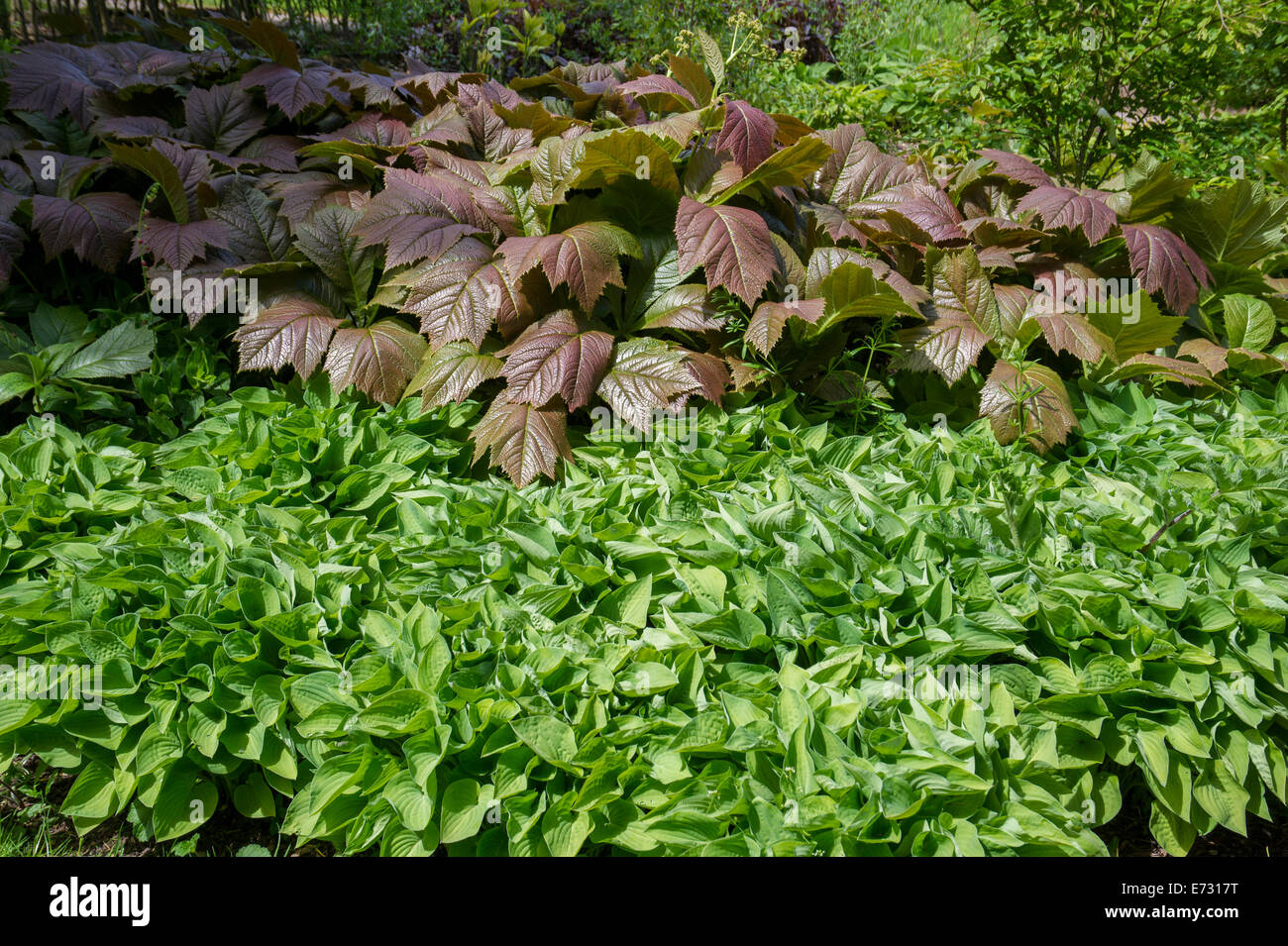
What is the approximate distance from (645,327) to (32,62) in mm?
3013

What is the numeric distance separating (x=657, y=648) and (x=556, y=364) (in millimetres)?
1148

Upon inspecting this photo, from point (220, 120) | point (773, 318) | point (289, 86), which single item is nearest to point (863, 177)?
point (773, 318)

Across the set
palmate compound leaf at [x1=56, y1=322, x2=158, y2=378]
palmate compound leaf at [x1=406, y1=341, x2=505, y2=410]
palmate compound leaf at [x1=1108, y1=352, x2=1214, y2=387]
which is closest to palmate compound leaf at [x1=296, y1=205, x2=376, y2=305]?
palmate compound leaf at [x1=406, y1=341, x2=505, y2=410]

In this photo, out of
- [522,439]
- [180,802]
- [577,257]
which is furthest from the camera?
[577,257]

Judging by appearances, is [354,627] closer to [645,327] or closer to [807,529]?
[807,529]

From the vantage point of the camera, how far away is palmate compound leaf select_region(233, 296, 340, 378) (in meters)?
2.91

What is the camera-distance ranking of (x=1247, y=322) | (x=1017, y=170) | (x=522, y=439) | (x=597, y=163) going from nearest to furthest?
(x=522, y=439), (x=597, y=163), (x=1247, y=322), (x=1017, y=170)

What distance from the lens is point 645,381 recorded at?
282 cm

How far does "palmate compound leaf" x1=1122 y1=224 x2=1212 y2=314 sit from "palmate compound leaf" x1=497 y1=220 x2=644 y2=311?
1.43 metres

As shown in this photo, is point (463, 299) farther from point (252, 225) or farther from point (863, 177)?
point (863, 177)

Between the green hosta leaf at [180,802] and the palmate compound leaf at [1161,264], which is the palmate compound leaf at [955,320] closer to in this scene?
the palmate compound leaf at [1161,264]

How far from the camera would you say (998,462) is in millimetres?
2588

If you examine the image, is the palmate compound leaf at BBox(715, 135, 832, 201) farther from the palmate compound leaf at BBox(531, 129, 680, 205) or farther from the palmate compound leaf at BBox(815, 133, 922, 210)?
the palmate compound leaf at BBox(815, 133, 922, 210)

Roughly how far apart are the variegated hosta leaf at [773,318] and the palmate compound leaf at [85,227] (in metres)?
2.31
